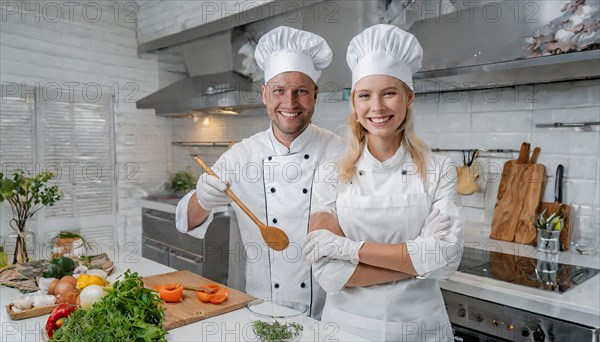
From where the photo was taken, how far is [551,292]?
172 cm

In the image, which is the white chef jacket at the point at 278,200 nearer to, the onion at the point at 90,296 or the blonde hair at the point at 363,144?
the blonde hair at the point at 363,144

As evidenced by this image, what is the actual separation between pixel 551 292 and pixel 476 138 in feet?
3.73

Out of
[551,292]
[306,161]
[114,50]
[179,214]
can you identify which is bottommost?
[551,292]

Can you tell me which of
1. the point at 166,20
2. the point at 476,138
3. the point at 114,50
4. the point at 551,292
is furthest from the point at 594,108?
the point at 114,50

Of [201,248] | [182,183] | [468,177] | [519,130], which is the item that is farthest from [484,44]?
[182,183]

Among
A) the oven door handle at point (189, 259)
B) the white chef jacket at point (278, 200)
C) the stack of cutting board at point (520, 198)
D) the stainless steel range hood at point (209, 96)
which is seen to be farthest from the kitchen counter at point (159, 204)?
the stack of cutting board at point (520, 198)

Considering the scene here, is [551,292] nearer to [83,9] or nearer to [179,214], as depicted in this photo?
[179,214]

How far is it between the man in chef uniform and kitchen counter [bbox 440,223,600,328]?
61cm

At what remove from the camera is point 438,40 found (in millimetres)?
2328

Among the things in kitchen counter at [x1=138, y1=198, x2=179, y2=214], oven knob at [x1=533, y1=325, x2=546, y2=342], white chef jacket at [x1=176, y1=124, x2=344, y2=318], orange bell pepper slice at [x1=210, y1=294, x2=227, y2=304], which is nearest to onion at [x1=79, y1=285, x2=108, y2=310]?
orange bell pepper slice at [x1=210, y1=294, x2=227, y2=304]

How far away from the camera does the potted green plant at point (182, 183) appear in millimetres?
4366

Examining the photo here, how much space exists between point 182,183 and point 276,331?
3.35 metres

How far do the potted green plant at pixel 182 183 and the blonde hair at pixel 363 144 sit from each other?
300 centimetres

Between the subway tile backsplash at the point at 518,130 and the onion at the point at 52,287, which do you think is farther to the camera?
the subway tile backsplash at the point at 518,130
